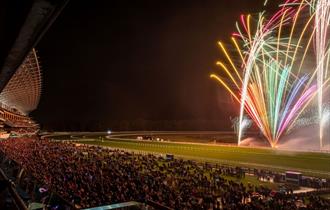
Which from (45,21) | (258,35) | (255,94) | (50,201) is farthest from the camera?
(255,94)

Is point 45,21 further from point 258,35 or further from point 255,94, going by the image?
point 255,94

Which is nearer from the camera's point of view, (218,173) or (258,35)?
(218,173)

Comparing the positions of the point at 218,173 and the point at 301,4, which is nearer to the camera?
the point at 218,173

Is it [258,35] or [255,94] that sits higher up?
[258,35]

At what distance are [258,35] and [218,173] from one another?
21147 millimetres

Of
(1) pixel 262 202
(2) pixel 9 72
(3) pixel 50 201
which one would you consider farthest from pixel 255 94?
(2) pixel 9 72

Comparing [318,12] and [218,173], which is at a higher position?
[318,12]

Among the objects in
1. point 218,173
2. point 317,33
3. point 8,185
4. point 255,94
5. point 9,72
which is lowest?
point 218,173

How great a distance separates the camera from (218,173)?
108 feet

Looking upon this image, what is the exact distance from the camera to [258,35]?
47312mm

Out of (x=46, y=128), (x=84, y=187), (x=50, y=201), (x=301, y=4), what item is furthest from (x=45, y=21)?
(x=46, y=128)

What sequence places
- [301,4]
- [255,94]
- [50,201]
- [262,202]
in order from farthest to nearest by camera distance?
[255,94] < [301,4] < [262,202] < [50,201]

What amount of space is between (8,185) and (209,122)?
149 m

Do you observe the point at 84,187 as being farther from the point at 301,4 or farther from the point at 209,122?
the point at 209,122
